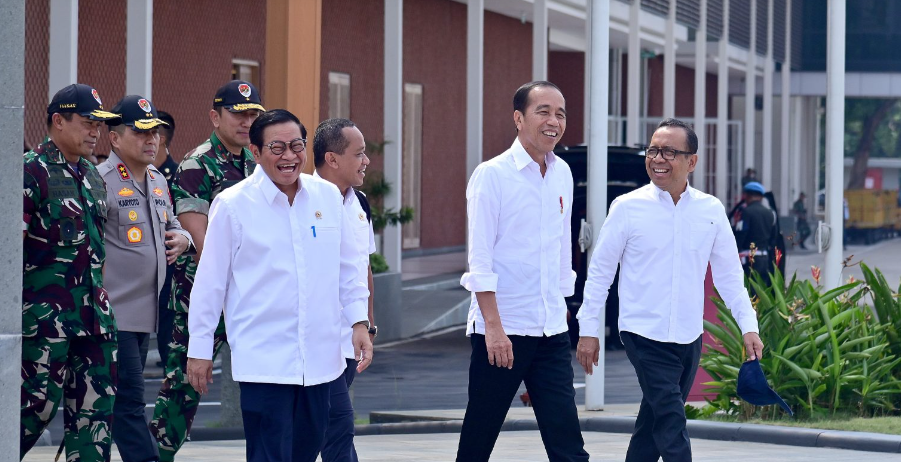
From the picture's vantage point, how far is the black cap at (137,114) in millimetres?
7020

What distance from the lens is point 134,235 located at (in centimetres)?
689

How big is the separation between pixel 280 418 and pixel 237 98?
219 cm

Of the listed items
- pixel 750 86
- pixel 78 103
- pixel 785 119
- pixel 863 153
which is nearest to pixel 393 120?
pixel 78 103

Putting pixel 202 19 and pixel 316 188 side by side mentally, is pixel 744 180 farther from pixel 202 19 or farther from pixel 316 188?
pixel 316 188

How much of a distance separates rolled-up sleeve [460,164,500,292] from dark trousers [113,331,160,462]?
1.65 meters

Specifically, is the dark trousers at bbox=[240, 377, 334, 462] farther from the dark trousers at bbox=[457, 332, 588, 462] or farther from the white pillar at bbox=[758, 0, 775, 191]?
the white pillar at bbox=[758, 0, 775, 191]

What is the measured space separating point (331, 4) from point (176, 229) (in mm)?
17193

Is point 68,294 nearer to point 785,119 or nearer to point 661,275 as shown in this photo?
point 661,275

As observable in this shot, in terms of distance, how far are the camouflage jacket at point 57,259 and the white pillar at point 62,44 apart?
26.1 feet

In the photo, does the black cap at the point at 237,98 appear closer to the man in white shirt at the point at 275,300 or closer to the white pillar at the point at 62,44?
the man in white shirt at the point at 275,300

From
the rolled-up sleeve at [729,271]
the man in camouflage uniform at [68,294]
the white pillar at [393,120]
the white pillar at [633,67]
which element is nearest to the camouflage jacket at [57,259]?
the man in camouflage uniform at [68,294]

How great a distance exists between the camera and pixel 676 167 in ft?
21.7

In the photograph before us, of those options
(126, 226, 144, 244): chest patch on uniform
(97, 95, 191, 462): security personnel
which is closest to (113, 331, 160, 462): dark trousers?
(97, 95, 191, 462): security personnel

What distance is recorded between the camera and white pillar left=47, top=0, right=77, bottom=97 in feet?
45.6
